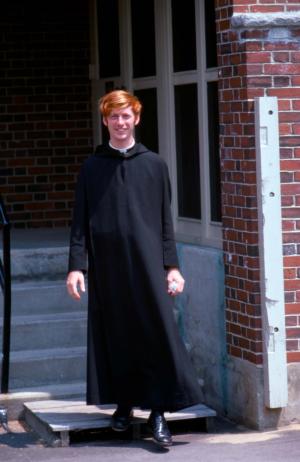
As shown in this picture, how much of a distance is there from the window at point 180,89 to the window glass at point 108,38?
0.02 metres

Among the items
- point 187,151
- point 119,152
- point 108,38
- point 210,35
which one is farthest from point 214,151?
point 108,38

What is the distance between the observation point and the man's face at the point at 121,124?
24.7ft

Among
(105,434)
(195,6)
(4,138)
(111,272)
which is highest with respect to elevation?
(195,6)

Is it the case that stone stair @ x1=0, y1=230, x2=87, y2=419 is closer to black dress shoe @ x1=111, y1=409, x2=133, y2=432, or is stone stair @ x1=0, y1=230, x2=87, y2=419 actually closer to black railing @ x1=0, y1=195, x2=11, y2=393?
black railing @ x1=0, y1=195, x2=11, y2=393

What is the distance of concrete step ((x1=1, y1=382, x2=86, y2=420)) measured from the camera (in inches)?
340

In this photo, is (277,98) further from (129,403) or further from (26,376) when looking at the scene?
(26,376)

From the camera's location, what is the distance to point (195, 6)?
9.10m

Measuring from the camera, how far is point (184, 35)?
9.41 m

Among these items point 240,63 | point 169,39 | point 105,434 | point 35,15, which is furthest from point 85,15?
point 105,434

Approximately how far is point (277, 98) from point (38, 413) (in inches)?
94.7

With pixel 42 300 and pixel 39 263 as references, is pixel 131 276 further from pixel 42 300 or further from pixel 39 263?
pixel 39 263

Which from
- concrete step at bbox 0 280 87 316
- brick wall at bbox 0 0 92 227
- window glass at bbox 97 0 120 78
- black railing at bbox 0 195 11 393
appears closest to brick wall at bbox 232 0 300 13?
black railing at bbox 0 195 11 393

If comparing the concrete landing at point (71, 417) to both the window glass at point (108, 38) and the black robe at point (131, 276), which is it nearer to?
the black robe at point (131, 276)

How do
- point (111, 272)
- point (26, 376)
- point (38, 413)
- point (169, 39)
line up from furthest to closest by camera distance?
point (169, 39), point (26, 376), point (38, 413), point (111, 272)
